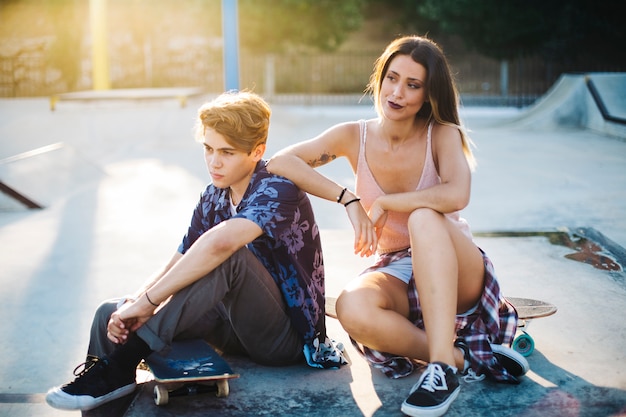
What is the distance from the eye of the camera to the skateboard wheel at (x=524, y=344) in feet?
9.47

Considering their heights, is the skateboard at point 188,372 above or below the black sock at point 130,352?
below

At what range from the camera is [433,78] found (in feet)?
9.11

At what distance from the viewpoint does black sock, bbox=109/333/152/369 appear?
8.14 ft

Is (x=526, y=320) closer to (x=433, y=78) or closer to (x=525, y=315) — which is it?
(x=525, y=315)

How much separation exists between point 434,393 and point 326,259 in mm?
Result: 2278

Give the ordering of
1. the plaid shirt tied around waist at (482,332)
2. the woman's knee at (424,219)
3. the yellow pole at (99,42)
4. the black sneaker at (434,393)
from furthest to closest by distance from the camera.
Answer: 1. the yellow pole at (99,42)
2. the plaid shirt tied around waist at (482,332)
3. the woman's knee at (424,219)
4. the black sneaker at (434,393)

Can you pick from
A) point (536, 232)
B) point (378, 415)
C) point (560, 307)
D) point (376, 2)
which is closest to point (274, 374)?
point (378, 415)

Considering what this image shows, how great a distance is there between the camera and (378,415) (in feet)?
7.92

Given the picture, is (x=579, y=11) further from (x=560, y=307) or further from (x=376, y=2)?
(x=560, y=307)

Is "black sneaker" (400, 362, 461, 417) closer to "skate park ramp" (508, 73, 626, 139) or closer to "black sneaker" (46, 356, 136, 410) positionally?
"black sneaker" (46, 356, 136, 410)

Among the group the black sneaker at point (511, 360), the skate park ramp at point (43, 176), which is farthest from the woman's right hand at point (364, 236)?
the skate park ramp at point (43, 176)

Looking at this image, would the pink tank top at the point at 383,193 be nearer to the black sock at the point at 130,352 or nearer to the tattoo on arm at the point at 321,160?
the tattoo on arm at the point at 321,160

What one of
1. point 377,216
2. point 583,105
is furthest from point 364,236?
point 583,105

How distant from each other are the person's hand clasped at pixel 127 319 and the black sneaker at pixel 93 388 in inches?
4.3
